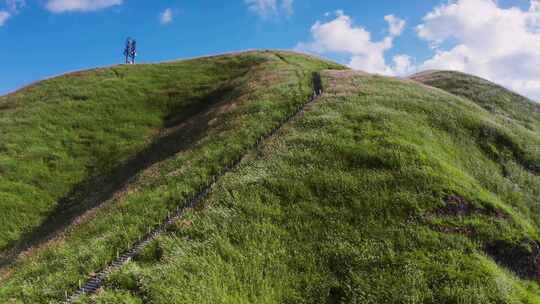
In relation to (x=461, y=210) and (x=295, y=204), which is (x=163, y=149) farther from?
(x=461, y=210)

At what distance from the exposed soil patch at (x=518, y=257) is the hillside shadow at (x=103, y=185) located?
68.7 ft

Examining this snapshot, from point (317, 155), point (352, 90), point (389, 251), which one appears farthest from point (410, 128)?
point (389, 251)

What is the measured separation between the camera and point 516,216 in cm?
1991

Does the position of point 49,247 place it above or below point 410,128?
below

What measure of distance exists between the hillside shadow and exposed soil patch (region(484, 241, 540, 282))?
20.9 meters

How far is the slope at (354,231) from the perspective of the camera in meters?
14.3

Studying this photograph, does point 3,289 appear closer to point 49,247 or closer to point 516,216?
point 49,247

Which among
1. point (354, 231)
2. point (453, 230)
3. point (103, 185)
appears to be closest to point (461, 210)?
point (453, 230)

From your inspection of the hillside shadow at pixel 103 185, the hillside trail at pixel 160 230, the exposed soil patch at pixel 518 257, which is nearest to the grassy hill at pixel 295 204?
the exposed soil patch at pixel 518 257

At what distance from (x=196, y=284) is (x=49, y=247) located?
9807 millimetres

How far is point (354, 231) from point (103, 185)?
2313 centimetres

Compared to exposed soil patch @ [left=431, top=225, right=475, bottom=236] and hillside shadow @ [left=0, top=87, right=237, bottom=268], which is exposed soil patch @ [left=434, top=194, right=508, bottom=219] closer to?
exposed soil patch @ [left=431, top=225, right=475, bottom=236]

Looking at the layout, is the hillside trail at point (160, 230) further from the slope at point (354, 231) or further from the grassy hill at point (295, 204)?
the slope at point (354, 231)

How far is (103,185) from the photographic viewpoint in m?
32.8
